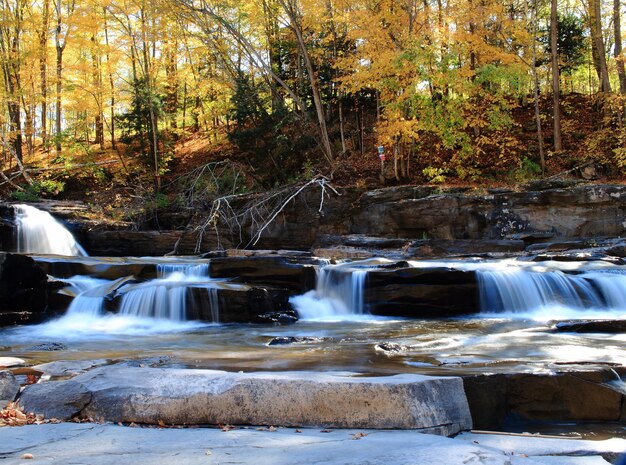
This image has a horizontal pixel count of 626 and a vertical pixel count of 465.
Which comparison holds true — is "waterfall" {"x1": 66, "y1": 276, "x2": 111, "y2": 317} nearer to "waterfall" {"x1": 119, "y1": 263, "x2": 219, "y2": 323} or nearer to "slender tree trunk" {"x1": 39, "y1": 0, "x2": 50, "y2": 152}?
"waterfall" {"x1": 119, "y1": 263, "x2": 219, "y2": 323}

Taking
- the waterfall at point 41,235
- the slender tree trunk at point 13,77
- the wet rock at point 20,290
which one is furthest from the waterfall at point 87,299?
the slender tree trunk at point 13,77

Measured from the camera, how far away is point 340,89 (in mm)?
20891

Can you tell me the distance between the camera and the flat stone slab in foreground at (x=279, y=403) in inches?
156

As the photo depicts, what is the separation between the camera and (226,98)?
26031 mm

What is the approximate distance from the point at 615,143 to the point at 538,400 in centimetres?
1713

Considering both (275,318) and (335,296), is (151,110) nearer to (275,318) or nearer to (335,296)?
(335,296)

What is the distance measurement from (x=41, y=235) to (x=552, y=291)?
48.6ft

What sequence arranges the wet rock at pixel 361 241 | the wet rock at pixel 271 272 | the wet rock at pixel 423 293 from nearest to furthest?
the wet rock at pixel 423 293 < the wet rock at pixel 271 272 < the wet rock at pixel 361 241

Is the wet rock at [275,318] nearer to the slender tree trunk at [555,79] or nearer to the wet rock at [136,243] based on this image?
the wet rock at [136,243]

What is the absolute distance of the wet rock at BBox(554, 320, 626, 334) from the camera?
7875mm

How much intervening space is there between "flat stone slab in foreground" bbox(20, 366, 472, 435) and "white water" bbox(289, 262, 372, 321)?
693 cm

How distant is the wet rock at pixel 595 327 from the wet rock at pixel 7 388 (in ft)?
23.6

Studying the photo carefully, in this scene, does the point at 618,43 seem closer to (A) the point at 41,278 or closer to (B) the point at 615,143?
(B) the point at 615,143

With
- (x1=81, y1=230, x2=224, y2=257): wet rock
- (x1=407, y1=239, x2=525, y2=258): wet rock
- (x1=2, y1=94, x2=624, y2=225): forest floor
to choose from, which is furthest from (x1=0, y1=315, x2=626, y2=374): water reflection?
(x1=2, y1=94, x2=624, y2=225): forest floor
